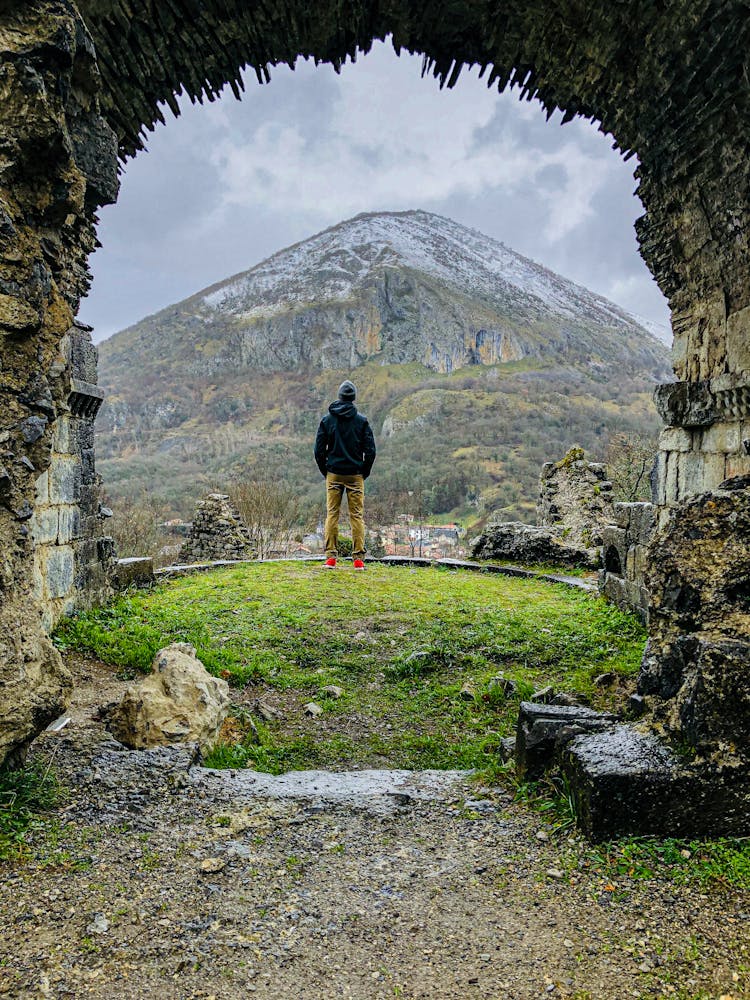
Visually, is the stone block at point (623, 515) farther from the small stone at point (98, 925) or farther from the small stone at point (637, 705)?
the small stone at point (98, 925)

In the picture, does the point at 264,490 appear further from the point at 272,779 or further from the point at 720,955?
the point at 720,955

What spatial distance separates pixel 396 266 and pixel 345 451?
108 m

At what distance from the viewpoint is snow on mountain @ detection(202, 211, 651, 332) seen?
10694 cm

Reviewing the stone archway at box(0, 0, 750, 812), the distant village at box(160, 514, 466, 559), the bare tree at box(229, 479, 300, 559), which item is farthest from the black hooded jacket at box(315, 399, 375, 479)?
the bare tree at box(229, 479, 300, 559)

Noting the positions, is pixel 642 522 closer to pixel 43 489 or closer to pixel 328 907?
pixel 328 907

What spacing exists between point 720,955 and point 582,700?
2212 mm

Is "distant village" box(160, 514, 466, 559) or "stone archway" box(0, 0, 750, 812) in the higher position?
"stone archway" box(0, 0, 750, 812)

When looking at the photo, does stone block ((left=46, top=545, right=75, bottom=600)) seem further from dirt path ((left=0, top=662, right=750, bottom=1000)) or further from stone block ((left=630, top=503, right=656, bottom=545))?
stone block ((left=630, top=503, right=656, bottom=545))

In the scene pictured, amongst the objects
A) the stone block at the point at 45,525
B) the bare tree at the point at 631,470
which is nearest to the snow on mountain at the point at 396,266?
the bare tree at the point at 631,470

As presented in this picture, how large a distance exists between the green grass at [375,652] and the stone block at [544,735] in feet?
1.38

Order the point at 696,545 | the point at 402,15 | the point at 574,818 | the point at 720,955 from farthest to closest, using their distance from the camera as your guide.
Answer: the point at 402,15, the point at 696,545, the point at 574,818, the point at 720,955

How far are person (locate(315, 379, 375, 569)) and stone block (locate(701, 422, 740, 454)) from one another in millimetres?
4333

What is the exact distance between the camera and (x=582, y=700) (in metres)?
3.96

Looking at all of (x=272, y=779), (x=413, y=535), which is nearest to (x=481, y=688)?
(x=272, y=779)
